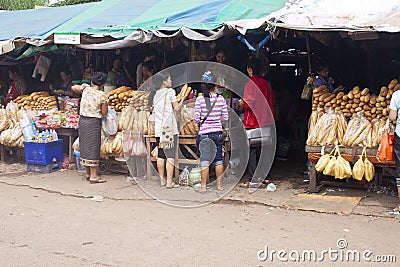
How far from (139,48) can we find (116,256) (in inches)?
231

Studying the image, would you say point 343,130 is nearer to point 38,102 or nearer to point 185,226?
point 185,226

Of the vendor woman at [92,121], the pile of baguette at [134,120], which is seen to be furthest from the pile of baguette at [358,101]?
the vendor woman at [92,121]

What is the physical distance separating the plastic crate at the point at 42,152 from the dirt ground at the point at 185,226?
3.60 ft

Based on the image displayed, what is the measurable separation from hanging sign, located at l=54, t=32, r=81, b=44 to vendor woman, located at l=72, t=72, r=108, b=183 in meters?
1.02

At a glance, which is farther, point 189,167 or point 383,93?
point 189,167

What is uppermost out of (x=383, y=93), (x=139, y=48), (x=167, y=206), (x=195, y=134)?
(x=139, y=48)

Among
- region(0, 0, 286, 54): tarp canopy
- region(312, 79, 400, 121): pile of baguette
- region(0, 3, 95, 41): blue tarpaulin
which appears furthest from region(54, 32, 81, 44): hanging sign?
region(312, 79, 400, 121): pile of baguette

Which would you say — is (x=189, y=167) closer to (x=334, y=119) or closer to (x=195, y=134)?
(x=195, y=134)

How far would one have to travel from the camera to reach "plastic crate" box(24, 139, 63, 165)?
8969 millimetres

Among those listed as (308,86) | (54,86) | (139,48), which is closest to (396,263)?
(308,86)

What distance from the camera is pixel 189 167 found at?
784 cm

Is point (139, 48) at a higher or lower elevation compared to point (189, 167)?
higher

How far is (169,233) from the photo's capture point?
5562mm

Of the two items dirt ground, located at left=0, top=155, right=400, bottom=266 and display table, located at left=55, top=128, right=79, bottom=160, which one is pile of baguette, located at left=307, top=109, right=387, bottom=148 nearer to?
dirt ground, located at left=0, top=155, right=400, bottom=266
